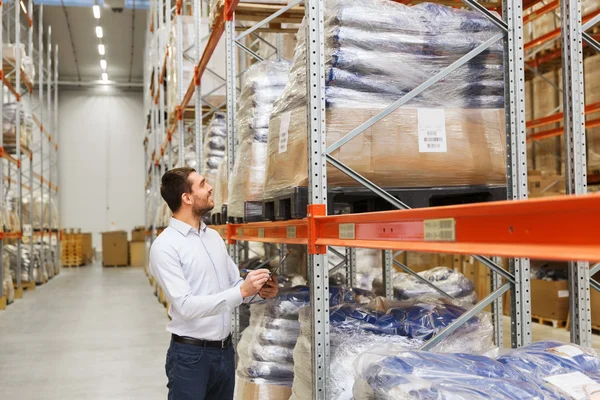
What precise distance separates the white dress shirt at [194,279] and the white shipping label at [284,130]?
2.39ft

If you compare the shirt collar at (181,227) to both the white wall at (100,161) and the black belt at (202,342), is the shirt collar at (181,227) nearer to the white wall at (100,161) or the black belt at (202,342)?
the black belt at (202,342)

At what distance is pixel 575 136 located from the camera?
2.77 meters

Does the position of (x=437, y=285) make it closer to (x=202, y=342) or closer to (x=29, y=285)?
(x=202, y=342)

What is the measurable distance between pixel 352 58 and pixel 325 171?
573 millimetres

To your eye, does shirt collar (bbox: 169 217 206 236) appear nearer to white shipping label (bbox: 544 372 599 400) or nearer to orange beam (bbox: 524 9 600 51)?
white shipping label (bbox: 544 372 599 400)

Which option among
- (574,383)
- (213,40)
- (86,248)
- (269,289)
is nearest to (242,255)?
(213,40)

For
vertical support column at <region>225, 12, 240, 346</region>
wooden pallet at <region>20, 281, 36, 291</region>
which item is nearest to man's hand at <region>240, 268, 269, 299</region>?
vertical support column at <region>225, 12, 240, 346</region>

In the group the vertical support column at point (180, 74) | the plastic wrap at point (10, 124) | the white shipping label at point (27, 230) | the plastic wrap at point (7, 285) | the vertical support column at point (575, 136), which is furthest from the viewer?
the white shipping label at point (27, 230)

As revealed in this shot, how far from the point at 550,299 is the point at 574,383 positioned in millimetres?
6212

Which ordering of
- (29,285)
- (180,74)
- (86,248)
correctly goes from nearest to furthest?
1. (180,74)
2. (29,285)
3. (86,248)

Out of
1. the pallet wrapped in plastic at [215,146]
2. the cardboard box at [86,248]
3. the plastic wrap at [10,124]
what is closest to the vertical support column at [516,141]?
the pallet wrapped in plastic at [215,146]

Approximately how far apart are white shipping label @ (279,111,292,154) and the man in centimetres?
61

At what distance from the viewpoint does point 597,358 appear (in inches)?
90.2

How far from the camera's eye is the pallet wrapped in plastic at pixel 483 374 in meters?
1.96
